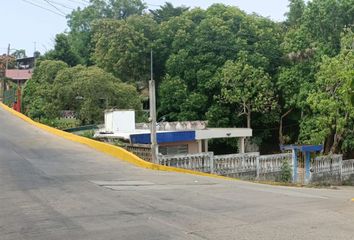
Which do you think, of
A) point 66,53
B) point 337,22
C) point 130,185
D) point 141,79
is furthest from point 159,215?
point 66,53

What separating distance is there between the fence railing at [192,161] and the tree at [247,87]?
12.1 meters

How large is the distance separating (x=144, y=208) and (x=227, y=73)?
23.4 meters

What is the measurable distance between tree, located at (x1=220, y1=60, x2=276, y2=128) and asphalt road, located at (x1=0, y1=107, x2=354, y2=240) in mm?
16624

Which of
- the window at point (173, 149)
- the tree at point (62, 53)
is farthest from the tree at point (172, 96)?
the tree at point (62, 53)

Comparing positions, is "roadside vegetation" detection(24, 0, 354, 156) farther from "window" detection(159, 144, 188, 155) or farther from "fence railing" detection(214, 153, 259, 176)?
"fence railing" detection(214, 153, 259, 176)

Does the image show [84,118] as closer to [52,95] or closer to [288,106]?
[52,95]

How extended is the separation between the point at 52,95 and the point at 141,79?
8786 mm

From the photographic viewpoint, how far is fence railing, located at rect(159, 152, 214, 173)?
61.0ft

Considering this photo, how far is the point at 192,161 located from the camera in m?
19.6

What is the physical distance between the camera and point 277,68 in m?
34.2

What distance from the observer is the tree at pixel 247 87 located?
104ft

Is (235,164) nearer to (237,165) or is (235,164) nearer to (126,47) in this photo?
(237,165)

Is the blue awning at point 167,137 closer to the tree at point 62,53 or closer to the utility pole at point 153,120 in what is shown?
→ the utility pole at point 153,120

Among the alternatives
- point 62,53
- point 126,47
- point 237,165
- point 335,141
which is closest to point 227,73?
point 335,141
